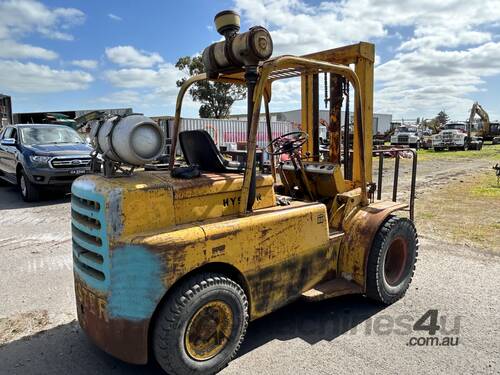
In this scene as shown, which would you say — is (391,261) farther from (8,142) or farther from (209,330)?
(8,142)

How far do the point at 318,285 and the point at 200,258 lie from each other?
147 centimetres

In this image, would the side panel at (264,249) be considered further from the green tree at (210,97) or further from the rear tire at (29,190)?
the green tree at (210,97)

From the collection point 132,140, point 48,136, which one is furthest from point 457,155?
point 132,140

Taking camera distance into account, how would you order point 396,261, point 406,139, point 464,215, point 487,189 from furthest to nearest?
point 406,139
point 487,189
point 464,215
point 396,261

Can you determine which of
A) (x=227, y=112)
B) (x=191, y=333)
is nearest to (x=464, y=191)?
(x=191, y=333)

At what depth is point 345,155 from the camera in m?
4.72

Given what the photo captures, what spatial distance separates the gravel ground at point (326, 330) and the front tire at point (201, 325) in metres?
0.25

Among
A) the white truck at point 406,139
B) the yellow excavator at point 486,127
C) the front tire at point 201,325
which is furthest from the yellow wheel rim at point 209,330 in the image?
the yellow excavator at point 486,127

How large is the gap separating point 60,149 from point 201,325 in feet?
27.6

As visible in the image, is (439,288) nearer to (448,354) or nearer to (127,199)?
(448,354)

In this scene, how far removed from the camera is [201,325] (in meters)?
2.98

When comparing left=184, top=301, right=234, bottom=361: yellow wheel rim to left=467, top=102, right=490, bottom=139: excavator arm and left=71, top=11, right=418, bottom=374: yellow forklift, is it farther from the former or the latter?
left=467, top=102, right=490, bottom=139: excavator arm

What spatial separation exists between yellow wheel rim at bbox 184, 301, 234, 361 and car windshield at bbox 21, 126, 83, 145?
9136mm

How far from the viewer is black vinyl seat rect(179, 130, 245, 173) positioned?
3.46 m
